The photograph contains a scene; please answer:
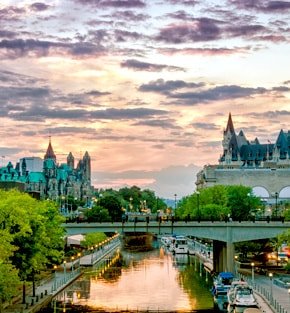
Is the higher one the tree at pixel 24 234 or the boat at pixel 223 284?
the tree at pixel 24 234

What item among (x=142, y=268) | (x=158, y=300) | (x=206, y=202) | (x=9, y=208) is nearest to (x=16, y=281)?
(x=9, y=208)

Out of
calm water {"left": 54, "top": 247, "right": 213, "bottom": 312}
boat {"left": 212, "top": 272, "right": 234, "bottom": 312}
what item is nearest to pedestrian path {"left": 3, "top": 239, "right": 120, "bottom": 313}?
calm water {"left": 54, "top": 247, "right": 213, "bottom": 312}

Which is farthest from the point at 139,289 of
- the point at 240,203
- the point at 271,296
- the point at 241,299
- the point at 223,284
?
the point at 240,203

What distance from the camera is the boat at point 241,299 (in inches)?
2751

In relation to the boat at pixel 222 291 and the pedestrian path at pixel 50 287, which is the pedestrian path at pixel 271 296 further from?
the pedestrian path at pixel 50 287

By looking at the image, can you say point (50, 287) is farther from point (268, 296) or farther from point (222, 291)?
point (268, 296)

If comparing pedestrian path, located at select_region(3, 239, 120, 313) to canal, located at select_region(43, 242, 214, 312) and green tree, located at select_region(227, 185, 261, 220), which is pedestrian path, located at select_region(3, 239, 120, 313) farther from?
green tree, located at select_region(227, 185, 261, 220)

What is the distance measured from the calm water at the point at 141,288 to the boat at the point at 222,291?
0.93 metres

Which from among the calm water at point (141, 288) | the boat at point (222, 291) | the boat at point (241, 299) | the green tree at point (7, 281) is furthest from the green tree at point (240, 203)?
the green tree at point (7, 281)

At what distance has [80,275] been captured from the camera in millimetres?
107438

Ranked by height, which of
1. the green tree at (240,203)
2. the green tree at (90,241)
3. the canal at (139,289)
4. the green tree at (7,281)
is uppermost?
the green tree at (240,203)

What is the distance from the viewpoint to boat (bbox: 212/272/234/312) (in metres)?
78.8

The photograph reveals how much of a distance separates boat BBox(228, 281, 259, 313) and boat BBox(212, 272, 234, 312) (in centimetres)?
291

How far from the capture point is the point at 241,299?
233ft
